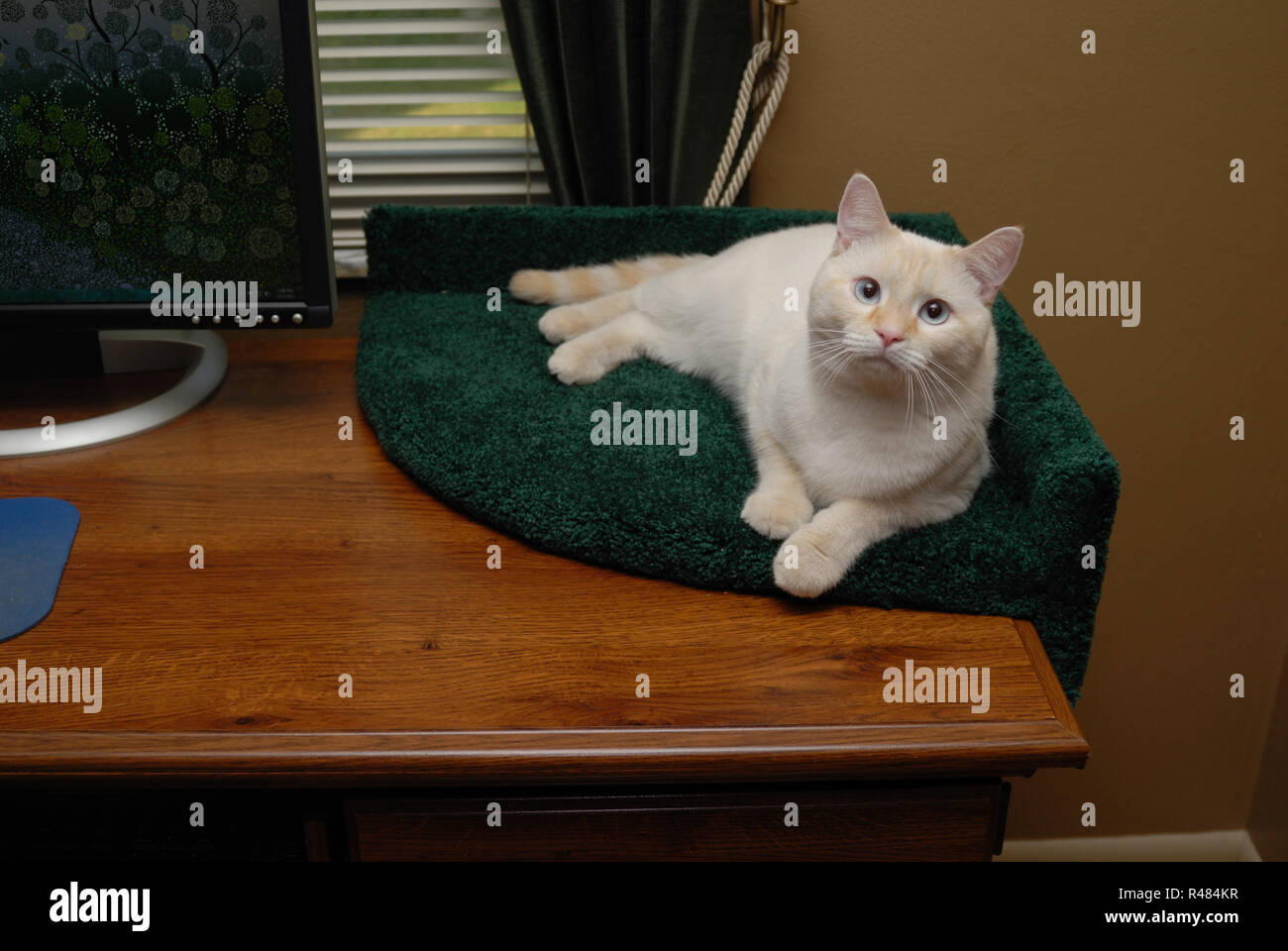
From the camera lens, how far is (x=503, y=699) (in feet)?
2.77

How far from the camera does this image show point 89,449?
1.18m

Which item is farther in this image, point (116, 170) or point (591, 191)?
point (591, 191)

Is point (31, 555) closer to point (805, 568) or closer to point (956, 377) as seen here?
point (805, 568)

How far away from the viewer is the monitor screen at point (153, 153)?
1108 mm

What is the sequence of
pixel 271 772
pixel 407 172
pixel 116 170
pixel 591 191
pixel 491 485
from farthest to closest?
pixel 407 172 < pixel 591 191 < pixel 116 170 < pixel 491 485 < pixel 271 772

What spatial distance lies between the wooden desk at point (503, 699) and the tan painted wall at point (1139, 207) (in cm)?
90

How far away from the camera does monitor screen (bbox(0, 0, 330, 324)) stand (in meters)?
1.11

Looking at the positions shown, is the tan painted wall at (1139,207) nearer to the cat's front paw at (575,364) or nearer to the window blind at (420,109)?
the window blind at (420,109)

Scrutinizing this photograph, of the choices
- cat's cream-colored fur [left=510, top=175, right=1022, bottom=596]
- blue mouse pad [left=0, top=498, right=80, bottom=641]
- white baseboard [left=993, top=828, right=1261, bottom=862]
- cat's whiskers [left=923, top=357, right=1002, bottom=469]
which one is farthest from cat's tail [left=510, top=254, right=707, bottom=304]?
white baseboard [left=993, top=828, right=1261, bottom=862]

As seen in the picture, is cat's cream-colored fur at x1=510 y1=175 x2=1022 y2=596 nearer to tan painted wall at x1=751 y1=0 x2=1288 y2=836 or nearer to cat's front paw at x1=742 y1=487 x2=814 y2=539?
cat's front paw at x1=742 y1=487 x2=814 y2=539

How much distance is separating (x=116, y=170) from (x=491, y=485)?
56 centimetres
